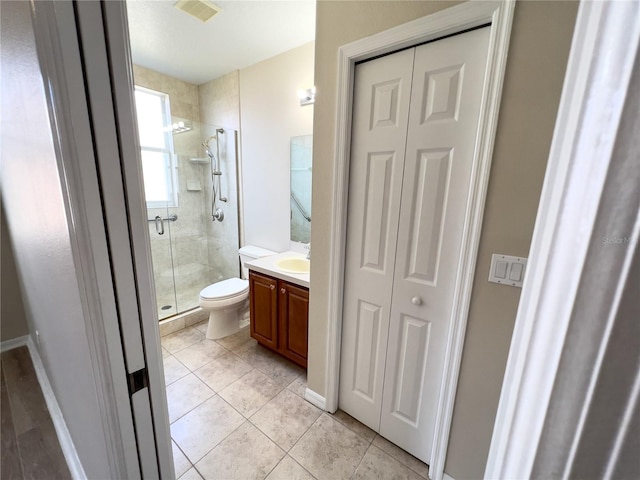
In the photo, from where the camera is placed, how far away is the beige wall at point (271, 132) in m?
2.32

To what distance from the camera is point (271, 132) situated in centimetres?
257

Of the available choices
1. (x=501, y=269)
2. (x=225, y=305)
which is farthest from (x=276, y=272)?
(x=501, y=269)

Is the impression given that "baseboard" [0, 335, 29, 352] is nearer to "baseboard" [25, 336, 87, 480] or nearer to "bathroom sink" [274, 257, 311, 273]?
"baseboard" [25, 336, 87, 480]

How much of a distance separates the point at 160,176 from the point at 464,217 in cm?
310

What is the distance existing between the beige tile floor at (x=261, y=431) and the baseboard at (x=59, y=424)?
0.41 metres

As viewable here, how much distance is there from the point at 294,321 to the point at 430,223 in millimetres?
1220


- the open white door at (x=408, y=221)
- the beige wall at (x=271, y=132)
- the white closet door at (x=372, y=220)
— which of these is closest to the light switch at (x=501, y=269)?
the open white door at (x=408, y=221)

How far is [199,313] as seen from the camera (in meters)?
2.75

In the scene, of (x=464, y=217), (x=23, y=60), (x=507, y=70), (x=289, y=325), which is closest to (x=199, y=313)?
(x=289, y=325)

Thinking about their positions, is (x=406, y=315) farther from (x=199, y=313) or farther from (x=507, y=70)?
(x=199, y=313)

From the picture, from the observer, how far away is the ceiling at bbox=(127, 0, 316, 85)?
1.81 meters

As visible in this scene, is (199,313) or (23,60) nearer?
(23,60)

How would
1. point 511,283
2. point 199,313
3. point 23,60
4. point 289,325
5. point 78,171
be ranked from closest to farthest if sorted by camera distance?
point 78,171, point 23,60, point 511,283, point 289,325, point 199,313

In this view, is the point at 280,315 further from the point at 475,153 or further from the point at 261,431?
the point at 475,153
